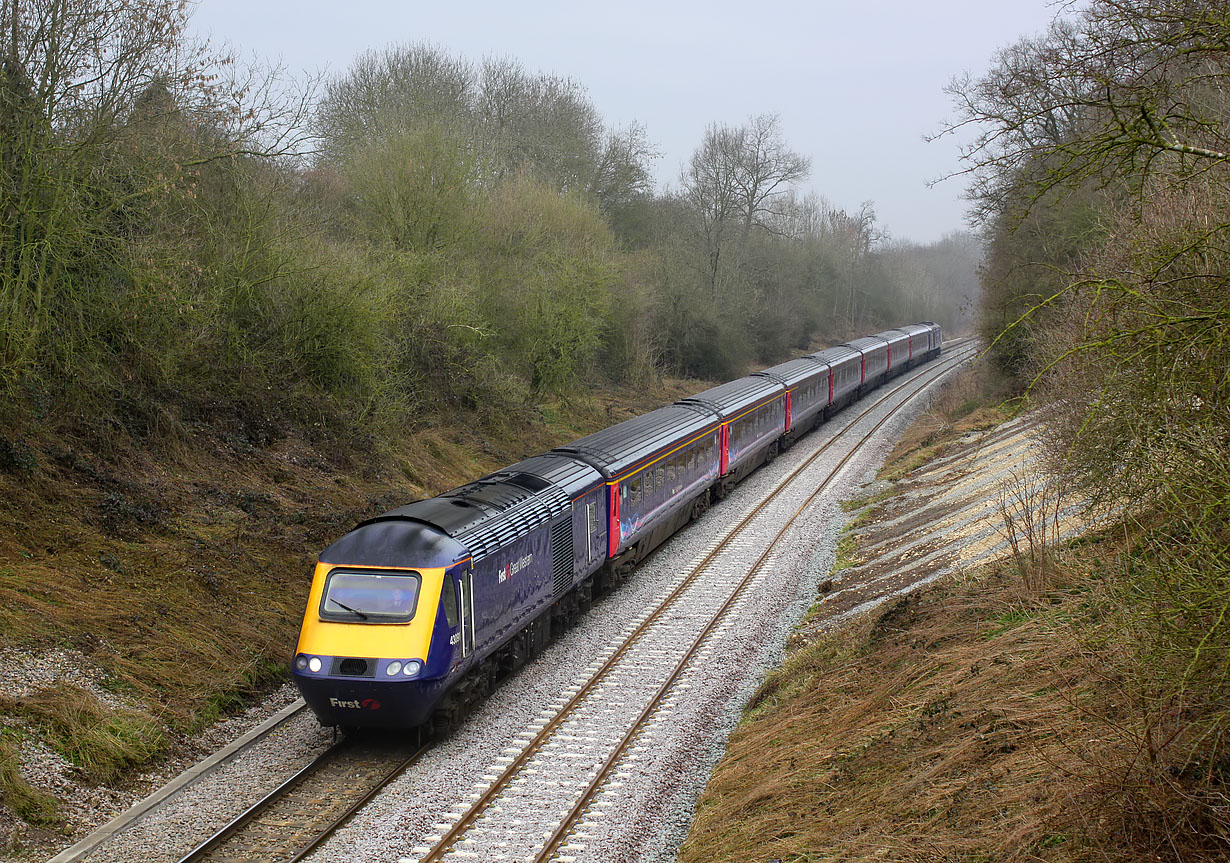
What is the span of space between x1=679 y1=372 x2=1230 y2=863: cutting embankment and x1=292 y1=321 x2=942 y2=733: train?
3287 millimetres

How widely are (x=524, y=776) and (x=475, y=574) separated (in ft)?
7.93

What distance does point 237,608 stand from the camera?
43.3 ft

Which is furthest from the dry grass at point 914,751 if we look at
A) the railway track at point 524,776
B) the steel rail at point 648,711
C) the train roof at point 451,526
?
the train roof at point 451,526

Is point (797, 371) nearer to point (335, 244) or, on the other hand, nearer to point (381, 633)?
point (335, 244)

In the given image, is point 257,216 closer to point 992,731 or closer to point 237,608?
point 237,608

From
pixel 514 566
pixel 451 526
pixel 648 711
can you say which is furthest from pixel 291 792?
pixel 648 711

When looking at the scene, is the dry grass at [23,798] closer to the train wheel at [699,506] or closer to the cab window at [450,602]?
the cab window at [450,602]

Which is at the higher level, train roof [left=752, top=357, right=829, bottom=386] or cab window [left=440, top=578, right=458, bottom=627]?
train roof [left=752, top=357, right=829, bottom=386]

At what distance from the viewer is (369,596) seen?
410 inches

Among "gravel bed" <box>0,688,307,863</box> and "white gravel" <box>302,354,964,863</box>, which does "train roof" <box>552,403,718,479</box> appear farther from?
"gravel bed" <box>0,688,307,863</box>

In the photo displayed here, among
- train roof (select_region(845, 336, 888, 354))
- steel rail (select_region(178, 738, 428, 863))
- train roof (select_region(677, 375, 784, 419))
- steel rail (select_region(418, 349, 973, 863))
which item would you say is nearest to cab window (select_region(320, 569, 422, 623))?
steel rail (select_region(178, 738, 428, 863))

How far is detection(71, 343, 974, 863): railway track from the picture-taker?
8.41m

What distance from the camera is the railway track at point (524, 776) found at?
841 centimetres

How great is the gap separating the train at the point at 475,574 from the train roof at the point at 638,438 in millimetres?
52
